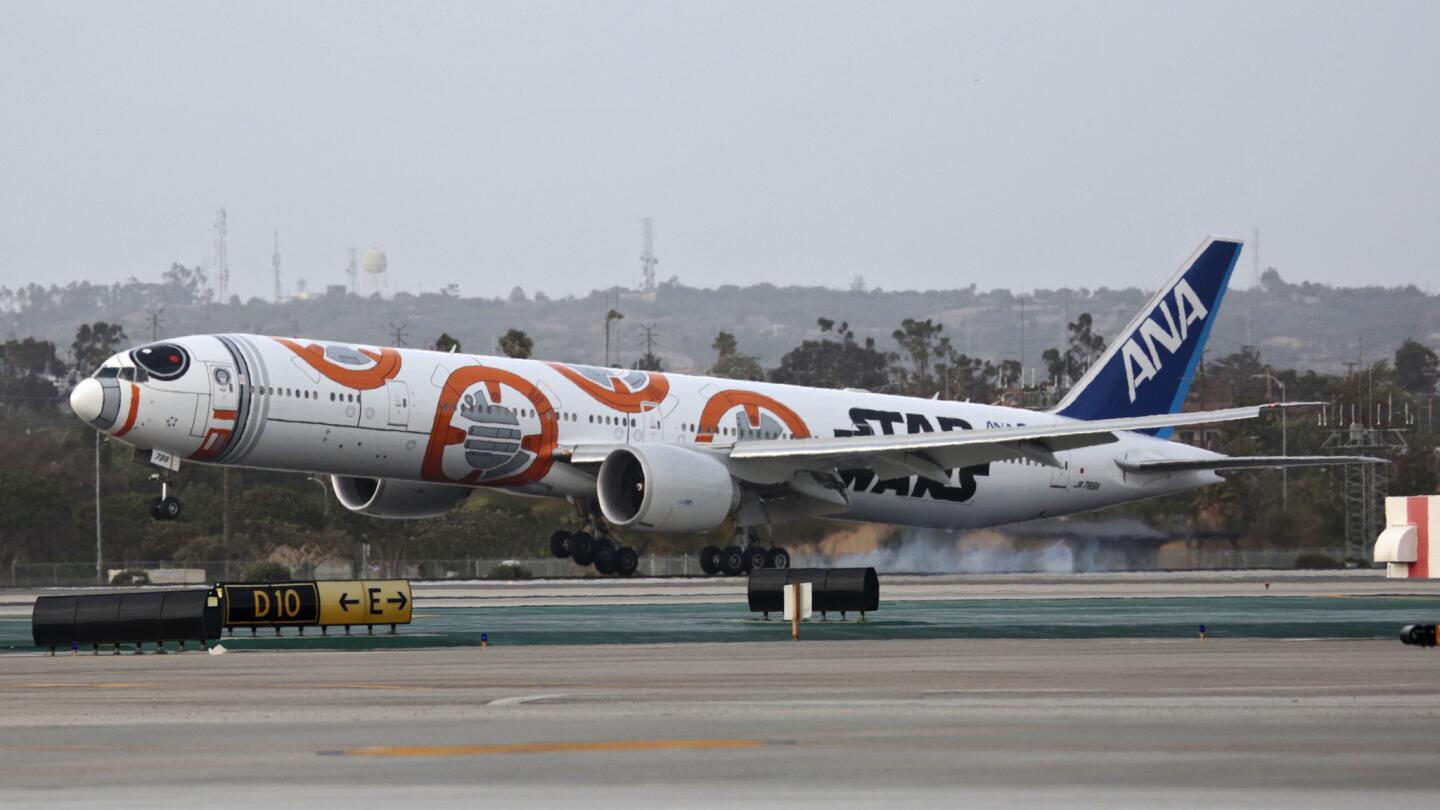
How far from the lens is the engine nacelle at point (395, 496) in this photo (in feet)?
154

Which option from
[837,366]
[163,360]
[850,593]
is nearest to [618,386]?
[163,360]

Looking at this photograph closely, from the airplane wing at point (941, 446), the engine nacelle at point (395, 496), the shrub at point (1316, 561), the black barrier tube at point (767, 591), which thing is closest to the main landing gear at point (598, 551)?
the engine nacelle at point (395, 496)

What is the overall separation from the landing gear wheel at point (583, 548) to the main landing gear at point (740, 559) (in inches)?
115

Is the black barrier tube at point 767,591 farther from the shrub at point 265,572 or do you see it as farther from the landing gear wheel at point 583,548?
the shrub at point 265,572

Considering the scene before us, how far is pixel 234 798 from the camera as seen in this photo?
36.6 ft

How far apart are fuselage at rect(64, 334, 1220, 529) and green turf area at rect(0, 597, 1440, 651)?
192 inches

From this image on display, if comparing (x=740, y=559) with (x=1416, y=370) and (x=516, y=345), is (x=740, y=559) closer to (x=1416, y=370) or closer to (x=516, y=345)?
(x=516, y=345)

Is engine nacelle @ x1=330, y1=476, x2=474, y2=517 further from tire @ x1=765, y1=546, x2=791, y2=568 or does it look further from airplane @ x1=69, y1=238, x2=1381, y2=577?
tire @ x1=765, y1=546, x2=791, y2=568

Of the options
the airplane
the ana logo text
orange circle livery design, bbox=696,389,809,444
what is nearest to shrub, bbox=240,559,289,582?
the airplane

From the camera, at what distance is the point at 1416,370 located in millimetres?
195250

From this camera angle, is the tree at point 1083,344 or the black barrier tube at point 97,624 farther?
the tree at point 1083,344

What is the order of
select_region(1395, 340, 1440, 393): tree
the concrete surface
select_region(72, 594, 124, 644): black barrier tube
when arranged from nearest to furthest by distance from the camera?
select_region(72, 594, 124, 644): black barrier tube → the concrete surface → select_region(1395, 340, 1440, 393): tree

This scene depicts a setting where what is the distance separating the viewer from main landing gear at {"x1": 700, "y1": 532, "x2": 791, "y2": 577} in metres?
47.4

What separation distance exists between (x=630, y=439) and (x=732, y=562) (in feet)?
12.8
